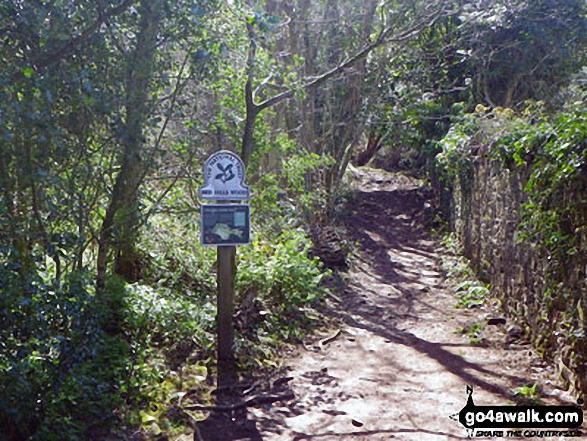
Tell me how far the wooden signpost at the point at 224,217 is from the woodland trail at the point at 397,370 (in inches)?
40.5

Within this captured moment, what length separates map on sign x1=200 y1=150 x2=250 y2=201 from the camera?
6.27m

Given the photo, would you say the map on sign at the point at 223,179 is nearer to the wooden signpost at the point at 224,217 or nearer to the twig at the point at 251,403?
the wooden signpost at the point at 224,217

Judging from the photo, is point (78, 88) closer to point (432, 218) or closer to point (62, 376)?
point (62, 376)

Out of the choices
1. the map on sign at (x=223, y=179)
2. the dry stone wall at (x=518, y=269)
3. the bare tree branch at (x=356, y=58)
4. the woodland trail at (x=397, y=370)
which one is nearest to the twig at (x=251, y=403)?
the woodland trail at (x=397, y=370)

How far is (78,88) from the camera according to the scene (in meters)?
4.98

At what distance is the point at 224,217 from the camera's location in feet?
20.7

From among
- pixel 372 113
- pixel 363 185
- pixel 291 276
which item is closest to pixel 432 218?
pixel 372 113

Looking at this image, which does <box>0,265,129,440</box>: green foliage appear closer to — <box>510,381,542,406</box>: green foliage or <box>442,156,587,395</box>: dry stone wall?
<box>510,381,542,406</box>: green foliage

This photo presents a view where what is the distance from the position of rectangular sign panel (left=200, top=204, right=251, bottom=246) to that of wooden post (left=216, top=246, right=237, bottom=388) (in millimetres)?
159

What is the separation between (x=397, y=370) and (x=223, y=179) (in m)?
2.87

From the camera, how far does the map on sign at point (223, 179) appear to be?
6.27m

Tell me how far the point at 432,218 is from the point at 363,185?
19.4 ft

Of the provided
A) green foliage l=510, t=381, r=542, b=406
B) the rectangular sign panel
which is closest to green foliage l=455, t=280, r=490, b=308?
green foliage l=510, t=381, r=542, b=406

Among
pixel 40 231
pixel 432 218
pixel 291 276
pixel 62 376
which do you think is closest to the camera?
pixel 62 376
